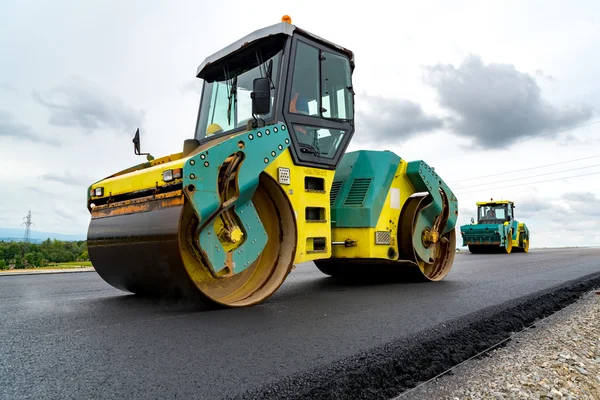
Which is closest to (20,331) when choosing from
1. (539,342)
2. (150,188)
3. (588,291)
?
(150,188)

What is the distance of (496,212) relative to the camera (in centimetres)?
1959

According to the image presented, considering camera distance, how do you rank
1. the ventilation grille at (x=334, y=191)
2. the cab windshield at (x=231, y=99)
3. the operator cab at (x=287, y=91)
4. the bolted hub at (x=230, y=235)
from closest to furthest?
the bolted hub at (x=230, y=235)
the operator cab at (x=287, y=91)
the cab windshield at (x=231, y=99)
the ventilation grille at (x=334, y=191)

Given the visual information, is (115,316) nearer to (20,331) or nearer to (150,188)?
(20,331)

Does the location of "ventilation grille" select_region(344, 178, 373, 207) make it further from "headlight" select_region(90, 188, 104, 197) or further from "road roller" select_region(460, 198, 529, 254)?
"road roller" select_region(460, 198, 529, 254)

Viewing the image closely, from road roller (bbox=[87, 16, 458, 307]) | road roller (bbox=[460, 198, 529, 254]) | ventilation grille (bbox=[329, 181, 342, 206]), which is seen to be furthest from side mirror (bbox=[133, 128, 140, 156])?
road roller (bbox=[460, 198, 529, 254])

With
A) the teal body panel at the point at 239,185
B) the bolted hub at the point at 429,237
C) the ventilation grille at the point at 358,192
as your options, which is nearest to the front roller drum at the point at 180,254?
the teal body panel at the point at 239,185

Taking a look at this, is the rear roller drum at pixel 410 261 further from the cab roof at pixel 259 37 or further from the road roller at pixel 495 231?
the road roller at pixel 495 231

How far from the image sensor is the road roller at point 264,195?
3.48 meters

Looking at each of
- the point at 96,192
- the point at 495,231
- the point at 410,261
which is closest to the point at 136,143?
the point at 96,192

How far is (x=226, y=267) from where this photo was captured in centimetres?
368

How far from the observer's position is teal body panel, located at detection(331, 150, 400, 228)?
534 cm

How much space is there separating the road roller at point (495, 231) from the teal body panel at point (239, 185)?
53.3 ft

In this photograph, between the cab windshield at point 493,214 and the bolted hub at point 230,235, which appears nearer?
the bolted hub at point 230,235

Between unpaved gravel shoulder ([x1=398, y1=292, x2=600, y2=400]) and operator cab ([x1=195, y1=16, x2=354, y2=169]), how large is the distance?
245cm
